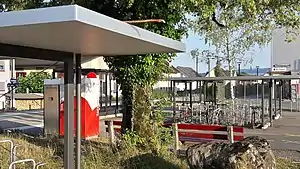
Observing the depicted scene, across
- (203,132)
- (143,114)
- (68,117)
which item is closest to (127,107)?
(143,114)

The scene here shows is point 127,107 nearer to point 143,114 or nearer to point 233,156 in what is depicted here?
point 143,114

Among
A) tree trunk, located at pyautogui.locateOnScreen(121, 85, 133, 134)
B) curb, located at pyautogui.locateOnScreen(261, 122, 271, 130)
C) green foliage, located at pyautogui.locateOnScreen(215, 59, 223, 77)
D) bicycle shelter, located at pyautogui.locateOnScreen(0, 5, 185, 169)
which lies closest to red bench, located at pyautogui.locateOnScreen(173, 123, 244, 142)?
tree trunk, located at pyautogui.locateOnScreen(121, 85, 133, 134)

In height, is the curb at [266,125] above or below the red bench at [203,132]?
below

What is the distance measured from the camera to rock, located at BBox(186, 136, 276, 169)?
7.69 m

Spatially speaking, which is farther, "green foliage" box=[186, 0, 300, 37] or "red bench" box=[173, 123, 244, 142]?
"red bench" box=[173, 123, 244, 142]

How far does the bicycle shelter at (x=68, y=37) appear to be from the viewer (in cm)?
438

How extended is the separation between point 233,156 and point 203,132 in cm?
420

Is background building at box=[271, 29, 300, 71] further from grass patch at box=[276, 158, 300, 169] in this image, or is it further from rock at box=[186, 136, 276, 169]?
rock at box=[186, 136, 276, 169]

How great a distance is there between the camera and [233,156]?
780 centimetres

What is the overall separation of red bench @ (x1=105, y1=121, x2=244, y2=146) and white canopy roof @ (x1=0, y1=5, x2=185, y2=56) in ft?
17.0

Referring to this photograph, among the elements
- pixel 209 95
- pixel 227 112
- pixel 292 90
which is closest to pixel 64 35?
pixel 227 112

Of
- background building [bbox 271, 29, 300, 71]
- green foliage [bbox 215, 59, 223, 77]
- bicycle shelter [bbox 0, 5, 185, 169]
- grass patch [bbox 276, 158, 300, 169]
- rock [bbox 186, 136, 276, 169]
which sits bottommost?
grass patch [bbox 276, 158, 300, 169]

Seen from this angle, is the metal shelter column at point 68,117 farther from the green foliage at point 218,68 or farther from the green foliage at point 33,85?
the green foliage at point 33,85

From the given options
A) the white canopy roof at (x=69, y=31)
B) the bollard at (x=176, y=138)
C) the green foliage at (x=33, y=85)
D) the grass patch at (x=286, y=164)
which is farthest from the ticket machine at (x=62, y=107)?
the green foliage at (x=33, y=85)
